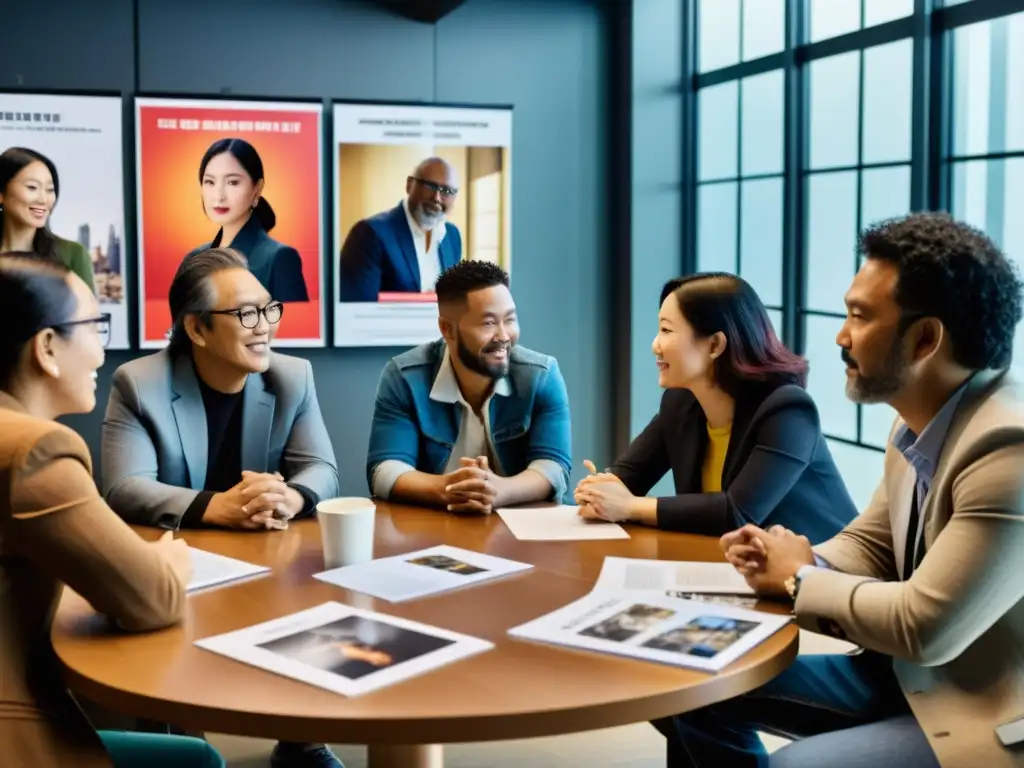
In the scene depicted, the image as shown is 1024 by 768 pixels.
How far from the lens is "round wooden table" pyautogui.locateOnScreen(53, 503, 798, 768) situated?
4.46ft

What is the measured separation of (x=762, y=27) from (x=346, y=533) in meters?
3.60

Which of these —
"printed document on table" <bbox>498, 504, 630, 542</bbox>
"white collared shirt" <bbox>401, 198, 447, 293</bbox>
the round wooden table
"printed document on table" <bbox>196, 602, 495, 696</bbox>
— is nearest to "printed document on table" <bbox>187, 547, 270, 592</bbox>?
the round wooden table

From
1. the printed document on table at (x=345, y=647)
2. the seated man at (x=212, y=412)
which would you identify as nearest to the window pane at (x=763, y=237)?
the seated man at (x=212, y=412)

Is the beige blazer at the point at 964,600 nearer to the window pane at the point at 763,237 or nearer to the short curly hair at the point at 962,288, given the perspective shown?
the short curly hair at the point at 962,288

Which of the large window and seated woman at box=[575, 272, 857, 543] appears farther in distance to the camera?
the large window

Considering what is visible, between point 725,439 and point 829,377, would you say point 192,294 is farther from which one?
point 829,377

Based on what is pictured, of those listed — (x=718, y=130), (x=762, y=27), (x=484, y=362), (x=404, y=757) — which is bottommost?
(x=404, y=757)

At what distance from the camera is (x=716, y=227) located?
5.24m

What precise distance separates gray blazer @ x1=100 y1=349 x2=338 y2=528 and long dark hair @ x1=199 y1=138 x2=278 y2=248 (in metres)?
2.31

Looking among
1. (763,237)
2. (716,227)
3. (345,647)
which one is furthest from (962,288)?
(716,227)

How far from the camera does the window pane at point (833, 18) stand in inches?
167

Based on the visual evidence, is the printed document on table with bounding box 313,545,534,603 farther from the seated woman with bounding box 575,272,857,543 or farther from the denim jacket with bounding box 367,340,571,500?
the denim jacket with bounding box 367,340,571,500

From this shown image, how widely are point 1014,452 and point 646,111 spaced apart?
12.8 feet

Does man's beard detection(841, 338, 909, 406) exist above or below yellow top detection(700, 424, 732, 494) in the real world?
above
